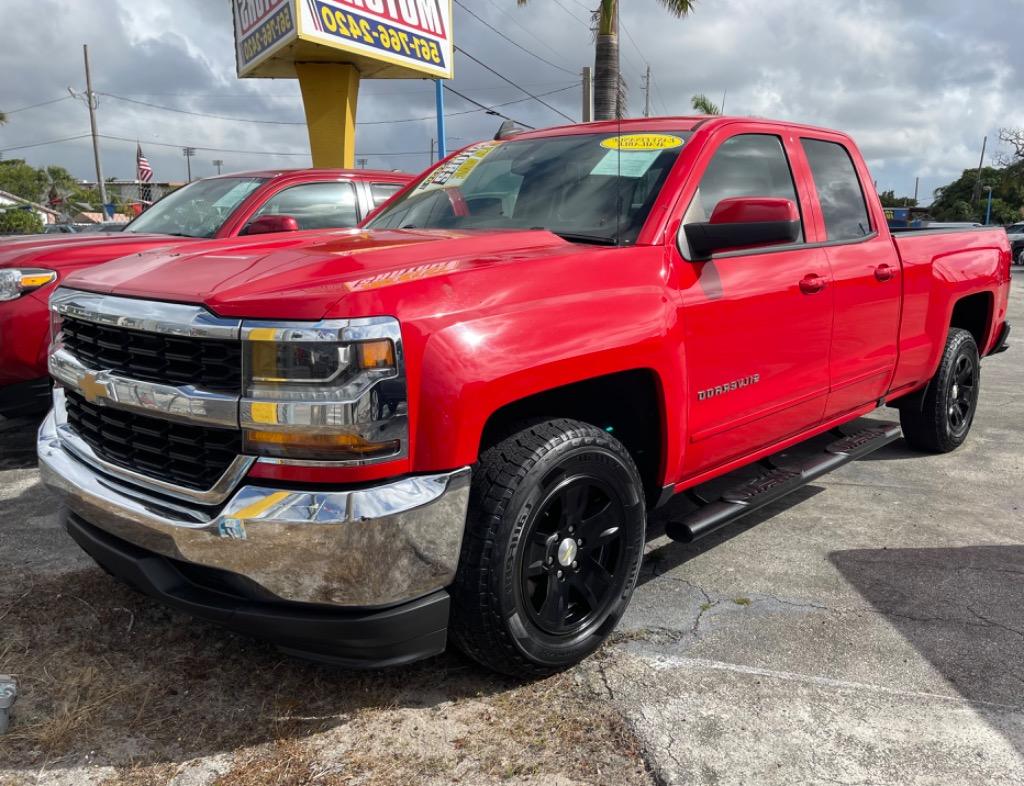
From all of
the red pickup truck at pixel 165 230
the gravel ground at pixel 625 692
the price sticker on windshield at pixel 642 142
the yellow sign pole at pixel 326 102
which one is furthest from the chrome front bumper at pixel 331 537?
the yellow sign pole at pixel 326 102

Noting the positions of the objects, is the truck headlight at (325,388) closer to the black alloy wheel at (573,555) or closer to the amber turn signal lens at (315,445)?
the amber turn signal lens at (315,445)

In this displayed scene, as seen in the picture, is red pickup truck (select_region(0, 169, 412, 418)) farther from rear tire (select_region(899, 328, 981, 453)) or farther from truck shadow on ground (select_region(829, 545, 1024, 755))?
rear tire (select_region(899, 328, 981, 453))

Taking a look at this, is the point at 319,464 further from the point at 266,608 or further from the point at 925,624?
the point at 925,624

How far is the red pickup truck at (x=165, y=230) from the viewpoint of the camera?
4.58 metres

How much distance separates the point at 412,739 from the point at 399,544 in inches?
26.5

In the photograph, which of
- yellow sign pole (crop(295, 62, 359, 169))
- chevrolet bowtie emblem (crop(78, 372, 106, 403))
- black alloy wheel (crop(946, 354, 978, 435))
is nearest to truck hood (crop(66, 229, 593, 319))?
chevrolet bowtie emblem (crop(78, 372, 106, 403))

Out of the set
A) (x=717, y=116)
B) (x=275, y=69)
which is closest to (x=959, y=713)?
(x=717, y=116)

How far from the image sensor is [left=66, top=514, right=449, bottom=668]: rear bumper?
2.20 metres

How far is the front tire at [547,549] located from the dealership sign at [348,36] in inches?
438

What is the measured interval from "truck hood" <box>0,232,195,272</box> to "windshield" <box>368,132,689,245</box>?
79.6 inches

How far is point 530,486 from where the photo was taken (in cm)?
238

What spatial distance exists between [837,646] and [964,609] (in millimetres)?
662

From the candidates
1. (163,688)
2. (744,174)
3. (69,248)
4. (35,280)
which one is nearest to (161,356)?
(163,688)

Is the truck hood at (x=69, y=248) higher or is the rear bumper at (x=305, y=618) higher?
the truck hood at (x=69, y=248)
